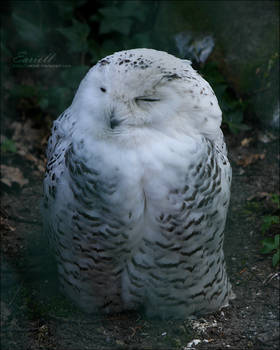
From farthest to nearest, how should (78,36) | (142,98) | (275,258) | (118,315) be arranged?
(78,36) → (275,258) → (118,315) → (142,98)

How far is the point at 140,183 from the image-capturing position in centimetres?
211

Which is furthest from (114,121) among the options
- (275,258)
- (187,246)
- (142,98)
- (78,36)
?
(78,36)

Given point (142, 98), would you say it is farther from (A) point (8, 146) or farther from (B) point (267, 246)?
(A) point (8, 146)

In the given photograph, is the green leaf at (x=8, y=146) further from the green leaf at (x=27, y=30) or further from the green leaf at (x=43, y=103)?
the green leaf at (x=27, y=30)

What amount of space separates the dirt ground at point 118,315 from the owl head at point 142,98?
0.95 meters

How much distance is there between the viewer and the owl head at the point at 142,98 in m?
2.02

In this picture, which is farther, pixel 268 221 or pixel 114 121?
pixel 268 221

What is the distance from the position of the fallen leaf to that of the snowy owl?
122 centimetres

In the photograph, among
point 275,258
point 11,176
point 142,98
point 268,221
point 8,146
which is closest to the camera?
point 142,98

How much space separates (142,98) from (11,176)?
1885 mm

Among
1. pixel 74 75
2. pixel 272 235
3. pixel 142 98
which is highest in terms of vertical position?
pixel 142 98

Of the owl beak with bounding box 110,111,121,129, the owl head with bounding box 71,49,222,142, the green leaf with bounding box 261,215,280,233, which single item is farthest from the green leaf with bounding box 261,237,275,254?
the owl beak with bounding box 110,111,121,129

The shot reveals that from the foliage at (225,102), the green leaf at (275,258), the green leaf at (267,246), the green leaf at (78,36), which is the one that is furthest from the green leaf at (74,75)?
the green leaf at (275,258)

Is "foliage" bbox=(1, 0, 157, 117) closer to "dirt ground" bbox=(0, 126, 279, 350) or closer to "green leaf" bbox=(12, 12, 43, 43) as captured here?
"green leaf" bbox=(12, 12, 43, 43)
